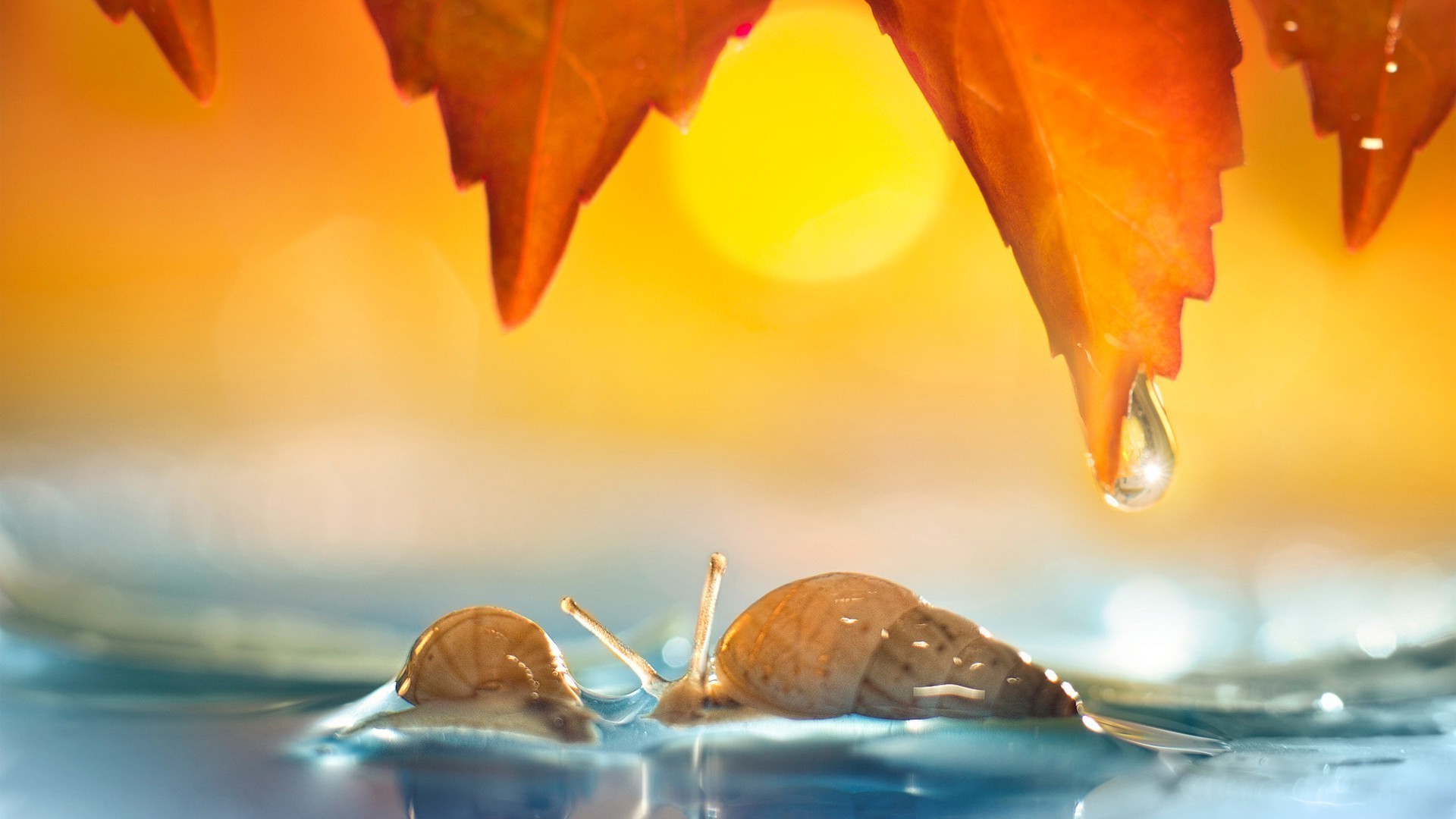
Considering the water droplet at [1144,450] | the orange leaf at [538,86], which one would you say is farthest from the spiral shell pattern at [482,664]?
the water droplet at [1144,450]

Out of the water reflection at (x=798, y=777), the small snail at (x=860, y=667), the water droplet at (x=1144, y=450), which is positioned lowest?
the water reflection at (x=798, y=777)

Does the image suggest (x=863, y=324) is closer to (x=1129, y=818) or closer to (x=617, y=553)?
(x=617, y=553)

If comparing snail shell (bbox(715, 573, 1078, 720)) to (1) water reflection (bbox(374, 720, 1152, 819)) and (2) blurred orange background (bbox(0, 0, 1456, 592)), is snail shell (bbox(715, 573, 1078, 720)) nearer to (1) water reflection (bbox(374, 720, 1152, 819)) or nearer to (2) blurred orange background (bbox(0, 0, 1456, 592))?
(1) water reflection (bbox(374, 720, 1152, 819))

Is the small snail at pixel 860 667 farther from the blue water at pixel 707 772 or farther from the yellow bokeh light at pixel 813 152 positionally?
the yellow bokeh light at pixel 813 152

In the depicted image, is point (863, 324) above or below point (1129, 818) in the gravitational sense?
above

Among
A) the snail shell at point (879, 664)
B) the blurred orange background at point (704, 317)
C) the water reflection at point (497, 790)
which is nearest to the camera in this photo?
the water reflection at point (497, 790)

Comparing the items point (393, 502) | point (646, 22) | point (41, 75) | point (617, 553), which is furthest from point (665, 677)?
point (41, 75)
